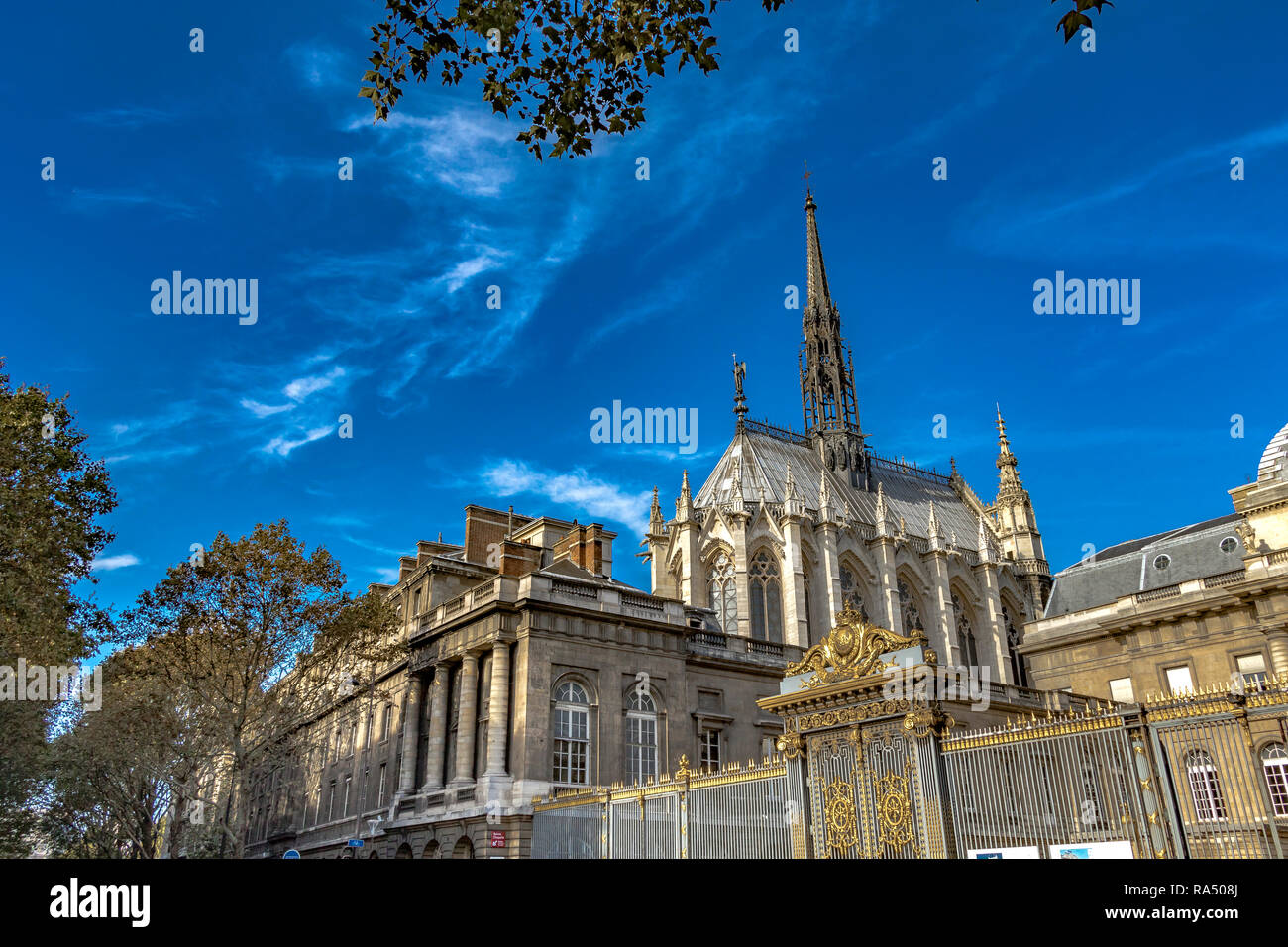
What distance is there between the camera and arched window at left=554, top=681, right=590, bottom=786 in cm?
2552

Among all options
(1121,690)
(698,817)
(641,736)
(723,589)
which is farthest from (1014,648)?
(698,817)

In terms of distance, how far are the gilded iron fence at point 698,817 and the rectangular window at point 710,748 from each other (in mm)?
8198

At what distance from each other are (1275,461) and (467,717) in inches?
1114

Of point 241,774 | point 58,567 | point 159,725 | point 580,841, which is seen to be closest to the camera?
point 580,841

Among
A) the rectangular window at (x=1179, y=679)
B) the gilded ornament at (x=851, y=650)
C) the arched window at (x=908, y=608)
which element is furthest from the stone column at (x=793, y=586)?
the gilded ornament at (x=851, y=650)

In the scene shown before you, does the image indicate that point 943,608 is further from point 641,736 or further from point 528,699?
point 528,699

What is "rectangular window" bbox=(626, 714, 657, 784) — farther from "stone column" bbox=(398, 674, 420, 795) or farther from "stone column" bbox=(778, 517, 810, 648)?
"stone column" bbox=(778, 517, 810, 648)

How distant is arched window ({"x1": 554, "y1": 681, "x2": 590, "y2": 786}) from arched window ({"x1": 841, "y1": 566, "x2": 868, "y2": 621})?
2524 centimetres

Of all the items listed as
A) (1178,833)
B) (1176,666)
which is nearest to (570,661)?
(1178,833)

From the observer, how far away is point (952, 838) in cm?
1153

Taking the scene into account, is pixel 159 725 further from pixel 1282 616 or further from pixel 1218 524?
pixel 1218 524

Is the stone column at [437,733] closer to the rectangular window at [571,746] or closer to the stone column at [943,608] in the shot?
the rectangular window at [571,746]

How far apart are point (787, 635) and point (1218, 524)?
18.4 meters

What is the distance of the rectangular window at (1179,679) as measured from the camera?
3225 centimetres
